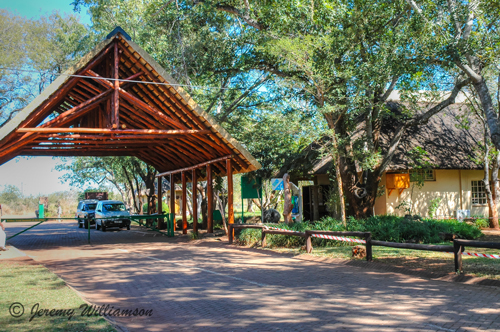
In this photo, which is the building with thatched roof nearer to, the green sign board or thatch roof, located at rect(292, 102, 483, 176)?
thatch roof, located at rect(292, 102, 483, 176)

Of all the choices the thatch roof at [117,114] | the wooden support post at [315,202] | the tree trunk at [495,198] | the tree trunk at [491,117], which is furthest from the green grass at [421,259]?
the wooden support post at [315,202]

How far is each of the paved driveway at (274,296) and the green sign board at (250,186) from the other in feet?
28.6

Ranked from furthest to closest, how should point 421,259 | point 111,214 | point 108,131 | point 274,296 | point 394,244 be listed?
point 111,214
point 108,131
point 421,259
point 394,244
point 274,296

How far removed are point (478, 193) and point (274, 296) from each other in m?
20.0

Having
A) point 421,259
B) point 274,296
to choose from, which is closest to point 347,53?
point 421,259

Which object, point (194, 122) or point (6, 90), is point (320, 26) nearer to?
point (194, 122)

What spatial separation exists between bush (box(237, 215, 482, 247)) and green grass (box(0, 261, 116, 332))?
7584 millimetres

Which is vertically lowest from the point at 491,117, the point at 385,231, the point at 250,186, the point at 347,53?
the point at 385,231

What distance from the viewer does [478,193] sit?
909 inches

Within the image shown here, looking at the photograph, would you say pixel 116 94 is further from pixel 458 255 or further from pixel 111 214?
pixel 111 214

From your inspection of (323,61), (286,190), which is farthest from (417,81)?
(286,190)

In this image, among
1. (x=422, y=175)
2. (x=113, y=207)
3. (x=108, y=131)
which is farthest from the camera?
(x=113, y=207)

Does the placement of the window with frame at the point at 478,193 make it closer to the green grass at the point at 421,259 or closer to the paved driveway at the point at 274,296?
the green grass at the point at 421,259

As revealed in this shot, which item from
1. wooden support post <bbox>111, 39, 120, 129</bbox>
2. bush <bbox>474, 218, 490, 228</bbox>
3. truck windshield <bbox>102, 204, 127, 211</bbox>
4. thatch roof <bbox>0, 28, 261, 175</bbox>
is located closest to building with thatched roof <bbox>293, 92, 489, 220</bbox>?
bush <bbox>474, 218, 490, 228</bbox>
